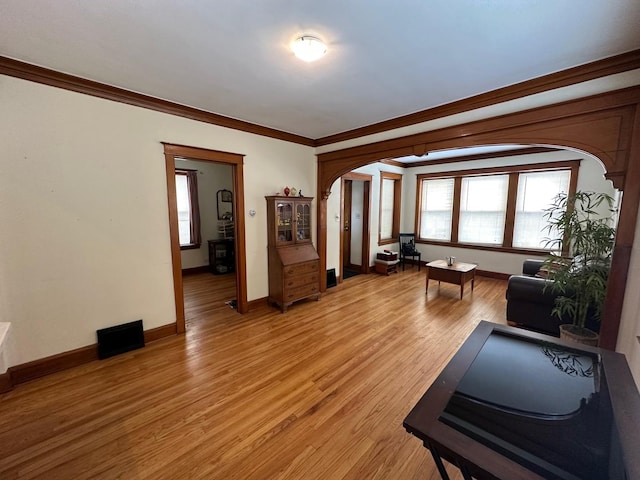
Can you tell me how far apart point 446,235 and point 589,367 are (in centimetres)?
533

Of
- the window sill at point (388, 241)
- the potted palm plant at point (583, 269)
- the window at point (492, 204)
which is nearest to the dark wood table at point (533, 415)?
the potted palm plant at point (583, 269)

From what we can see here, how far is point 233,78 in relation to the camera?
7.63 feet

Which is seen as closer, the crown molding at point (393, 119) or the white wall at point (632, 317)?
the white wall at point (632, 317)

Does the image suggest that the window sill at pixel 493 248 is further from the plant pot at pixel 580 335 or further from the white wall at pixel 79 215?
the white wall at pixel 79 215

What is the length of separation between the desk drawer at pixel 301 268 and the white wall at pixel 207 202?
3.19 m

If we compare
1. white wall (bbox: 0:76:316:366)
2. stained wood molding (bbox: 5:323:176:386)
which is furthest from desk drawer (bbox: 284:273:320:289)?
stained wood molding (bbox: 5:323:176:386)

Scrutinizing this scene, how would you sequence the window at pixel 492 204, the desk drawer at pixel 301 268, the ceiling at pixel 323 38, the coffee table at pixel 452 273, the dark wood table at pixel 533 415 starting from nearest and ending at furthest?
the dark wood table at pixel 533 415
the ceiling at pixel 323 38
the desk drawer at pixel 301 268
the coffee table at pixel 452 273
the window at pixel 492 204

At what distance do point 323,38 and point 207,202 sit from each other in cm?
517

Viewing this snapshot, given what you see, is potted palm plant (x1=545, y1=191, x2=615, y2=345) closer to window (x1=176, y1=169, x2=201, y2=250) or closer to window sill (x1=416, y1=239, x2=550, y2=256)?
window sill (x1=416, y1=239, x2=550, y2=256)

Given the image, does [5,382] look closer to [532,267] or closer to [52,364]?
[52,364]

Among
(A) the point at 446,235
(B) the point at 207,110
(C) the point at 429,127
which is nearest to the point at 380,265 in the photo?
(A) the point at 446,235

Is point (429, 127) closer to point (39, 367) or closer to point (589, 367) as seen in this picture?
point (589, 367)

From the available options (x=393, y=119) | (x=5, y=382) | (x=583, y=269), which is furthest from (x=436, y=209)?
(x=5, y=382)

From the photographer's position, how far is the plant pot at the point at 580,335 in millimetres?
2502
